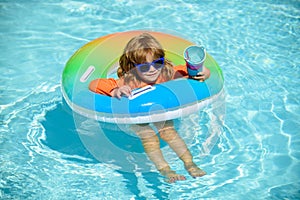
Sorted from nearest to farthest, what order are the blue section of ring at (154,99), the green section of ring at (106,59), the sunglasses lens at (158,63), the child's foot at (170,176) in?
1. the blue section of ring at (154,99)
2. the child's foot at (170,176)
3. the sunglasses lens at (158,63)
4. the green section of ring at (106,59)

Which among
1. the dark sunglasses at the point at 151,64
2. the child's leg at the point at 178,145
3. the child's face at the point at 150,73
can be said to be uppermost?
the dark sunglasses at the point at 151,64

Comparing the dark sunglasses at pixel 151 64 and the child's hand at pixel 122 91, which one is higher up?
the dark sunglasses at pixel 151 64

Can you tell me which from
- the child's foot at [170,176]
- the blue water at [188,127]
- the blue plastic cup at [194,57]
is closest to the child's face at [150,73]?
the blue plastic cup at [194,57]

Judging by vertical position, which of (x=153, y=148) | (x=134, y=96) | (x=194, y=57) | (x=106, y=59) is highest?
(x=194, y=57)

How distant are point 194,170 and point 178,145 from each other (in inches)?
10.2

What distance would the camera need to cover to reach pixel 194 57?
3.83 meters

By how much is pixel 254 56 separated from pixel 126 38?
68.3 inches

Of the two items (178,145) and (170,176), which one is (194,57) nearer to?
(178,145)

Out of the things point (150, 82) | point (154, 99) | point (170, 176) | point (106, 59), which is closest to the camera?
point (154, 99)

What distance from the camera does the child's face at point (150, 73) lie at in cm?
388

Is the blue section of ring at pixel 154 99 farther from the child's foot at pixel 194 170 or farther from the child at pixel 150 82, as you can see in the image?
the child's foot at pixel 194 170

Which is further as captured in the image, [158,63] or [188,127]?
[188,127]

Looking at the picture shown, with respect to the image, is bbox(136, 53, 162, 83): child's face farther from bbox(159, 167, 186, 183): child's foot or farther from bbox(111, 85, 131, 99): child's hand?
bbox(159, 167, 186, 183): child's foot

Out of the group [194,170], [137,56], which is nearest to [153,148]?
[194,170]
